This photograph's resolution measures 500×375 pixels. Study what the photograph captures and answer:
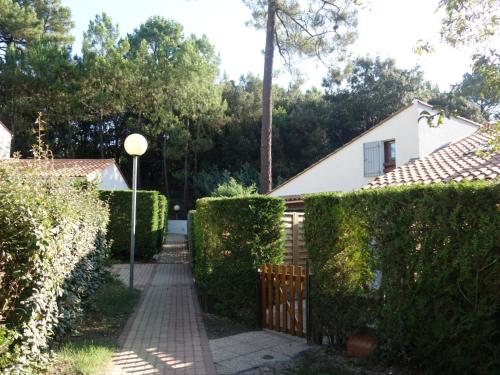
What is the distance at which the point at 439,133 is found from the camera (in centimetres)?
1628

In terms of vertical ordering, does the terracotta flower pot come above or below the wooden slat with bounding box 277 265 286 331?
below

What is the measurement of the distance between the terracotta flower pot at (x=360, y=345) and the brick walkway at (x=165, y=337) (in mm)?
1860

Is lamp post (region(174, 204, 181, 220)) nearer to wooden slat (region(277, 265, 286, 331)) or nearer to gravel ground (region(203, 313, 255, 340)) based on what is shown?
gravel ground (region(203, 313, 255, 340))

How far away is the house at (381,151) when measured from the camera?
15.9 metres

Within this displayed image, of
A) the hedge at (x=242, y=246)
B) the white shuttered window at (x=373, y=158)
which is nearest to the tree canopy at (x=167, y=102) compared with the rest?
the white shuttered window at (x=373, y=158)

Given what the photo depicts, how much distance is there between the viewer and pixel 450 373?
4.52 meters

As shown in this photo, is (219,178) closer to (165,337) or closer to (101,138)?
(101,138)

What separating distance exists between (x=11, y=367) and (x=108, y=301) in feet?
18.8

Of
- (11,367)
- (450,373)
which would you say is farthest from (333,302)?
(11,367)

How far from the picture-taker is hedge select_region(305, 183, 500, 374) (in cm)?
428

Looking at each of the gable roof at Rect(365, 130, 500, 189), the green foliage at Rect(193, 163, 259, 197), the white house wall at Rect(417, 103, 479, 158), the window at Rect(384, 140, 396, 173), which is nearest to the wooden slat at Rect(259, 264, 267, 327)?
the gable roof at Rect(365, 130, 500, 189)

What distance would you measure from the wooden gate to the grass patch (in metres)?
2.47

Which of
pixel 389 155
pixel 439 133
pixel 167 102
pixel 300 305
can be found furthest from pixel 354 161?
pixel 167 102

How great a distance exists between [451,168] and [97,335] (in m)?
9.57
